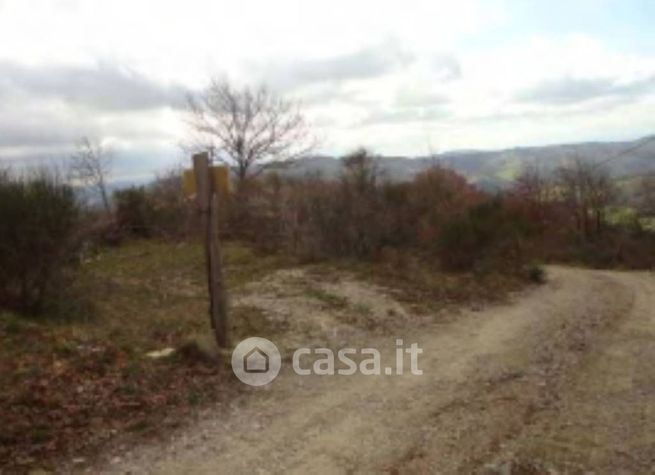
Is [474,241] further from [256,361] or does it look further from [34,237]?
[34,237]

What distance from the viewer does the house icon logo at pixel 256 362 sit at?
8.12 metres

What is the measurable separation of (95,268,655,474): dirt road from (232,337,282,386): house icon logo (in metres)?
0.21

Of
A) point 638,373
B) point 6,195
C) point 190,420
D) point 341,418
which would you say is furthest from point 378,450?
point 6,195

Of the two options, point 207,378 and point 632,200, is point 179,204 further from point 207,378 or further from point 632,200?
point 632,200

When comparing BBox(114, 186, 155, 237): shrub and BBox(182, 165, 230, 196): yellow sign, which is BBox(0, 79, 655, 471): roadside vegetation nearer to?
BBox(114, 186, 155, 237): shrub

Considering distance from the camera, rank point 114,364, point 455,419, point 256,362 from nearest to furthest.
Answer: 1. point 455,419
2. point 114,364
3. point 256,362

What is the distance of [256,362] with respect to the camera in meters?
8.39

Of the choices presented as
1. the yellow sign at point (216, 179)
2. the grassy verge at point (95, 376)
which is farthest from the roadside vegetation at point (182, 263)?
the yellow sign at point (216, 179)

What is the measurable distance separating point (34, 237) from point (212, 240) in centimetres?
264

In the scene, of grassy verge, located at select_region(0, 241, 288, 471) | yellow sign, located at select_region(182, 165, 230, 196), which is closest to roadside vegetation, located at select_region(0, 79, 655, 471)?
grassy verge, located at select_region(0, 241, 288, 471)

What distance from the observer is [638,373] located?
788 cm

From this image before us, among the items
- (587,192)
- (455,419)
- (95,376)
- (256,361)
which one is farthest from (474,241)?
(587,192)

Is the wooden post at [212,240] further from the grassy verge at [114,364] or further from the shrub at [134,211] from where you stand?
the shrub at [134,211]

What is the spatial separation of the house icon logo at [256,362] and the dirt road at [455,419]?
11.2 inches
